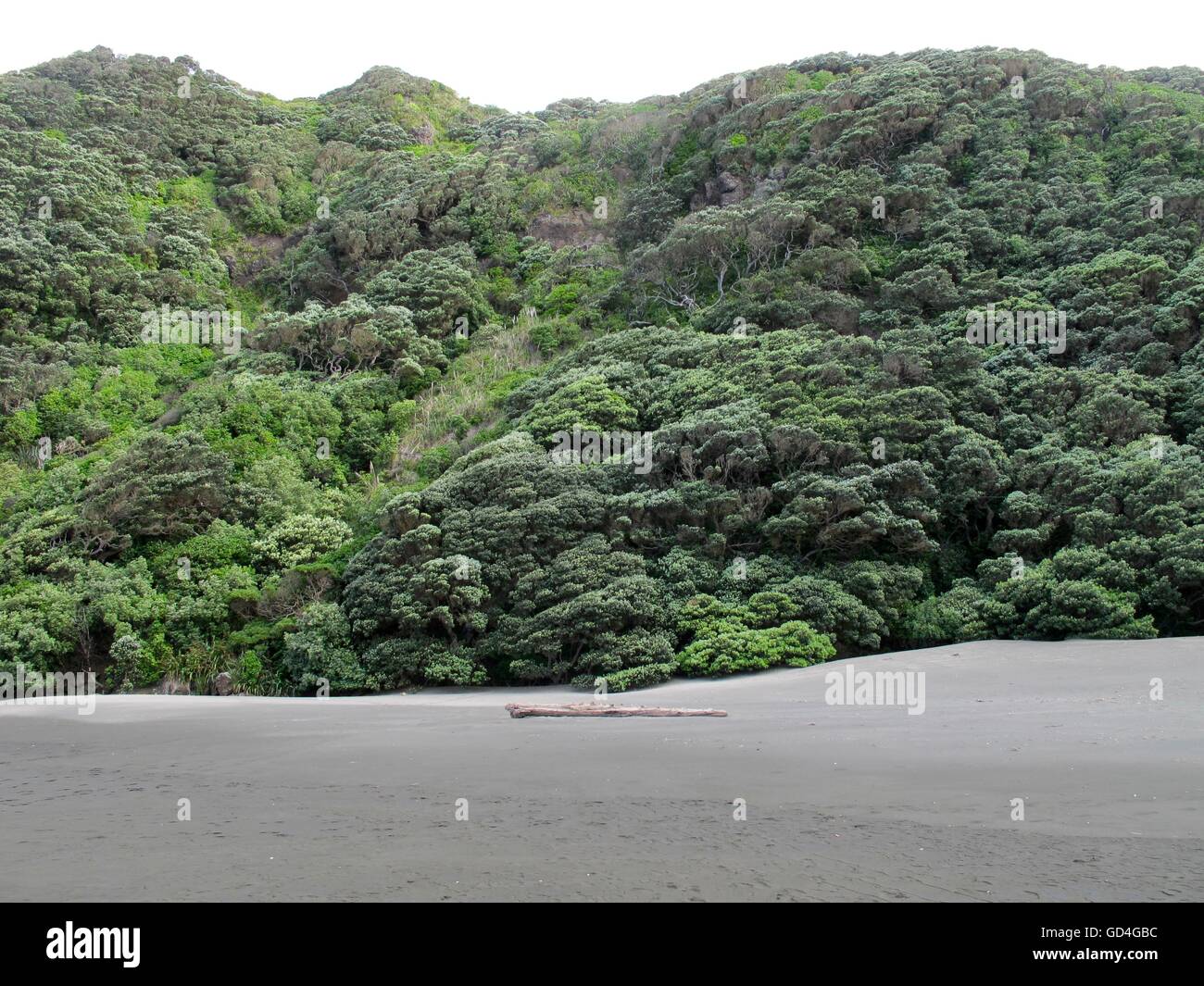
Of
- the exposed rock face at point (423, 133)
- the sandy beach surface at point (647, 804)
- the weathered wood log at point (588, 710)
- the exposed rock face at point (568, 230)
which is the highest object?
the exposed rock face at point (423, 133)

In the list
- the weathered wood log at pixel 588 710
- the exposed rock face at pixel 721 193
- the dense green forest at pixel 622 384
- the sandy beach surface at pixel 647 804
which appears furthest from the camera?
the exposed rock face at pixel 721 193

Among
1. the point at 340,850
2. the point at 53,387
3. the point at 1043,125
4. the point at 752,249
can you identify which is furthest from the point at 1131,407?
the point at 53,387

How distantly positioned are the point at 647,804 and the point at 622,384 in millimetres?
26212

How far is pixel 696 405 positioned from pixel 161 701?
19011 mm

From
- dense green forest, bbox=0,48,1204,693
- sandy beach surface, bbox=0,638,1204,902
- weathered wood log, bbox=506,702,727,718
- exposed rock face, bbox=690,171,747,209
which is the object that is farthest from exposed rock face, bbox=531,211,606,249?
sandy beach surface, bbox=0,638,1204,902

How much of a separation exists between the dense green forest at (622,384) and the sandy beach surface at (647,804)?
6.70m

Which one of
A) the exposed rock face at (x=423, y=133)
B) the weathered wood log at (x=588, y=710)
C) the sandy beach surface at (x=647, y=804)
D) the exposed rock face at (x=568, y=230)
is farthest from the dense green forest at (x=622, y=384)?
the exposed rock face at (x=423, y=133)

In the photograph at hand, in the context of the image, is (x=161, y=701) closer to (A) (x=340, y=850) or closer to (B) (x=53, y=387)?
(A) (x=340, y=850)

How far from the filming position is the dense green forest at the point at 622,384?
77.9ft

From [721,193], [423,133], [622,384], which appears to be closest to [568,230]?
[721,193]

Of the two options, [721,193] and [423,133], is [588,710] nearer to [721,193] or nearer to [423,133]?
[721,193]

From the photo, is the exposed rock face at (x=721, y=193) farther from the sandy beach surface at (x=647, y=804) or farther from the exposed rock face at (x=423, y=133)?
the sandy beach surface at (x=647, y=804)

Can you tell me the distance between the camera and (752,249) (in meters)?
42.6

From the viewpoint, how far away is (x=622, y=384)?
34250 millimetres
